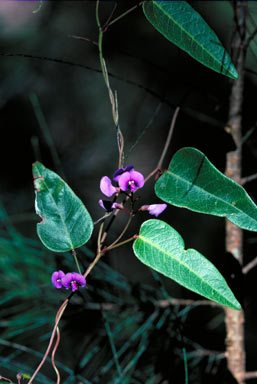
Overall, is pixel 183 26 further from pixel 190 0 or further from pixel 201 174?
pixel 190 0

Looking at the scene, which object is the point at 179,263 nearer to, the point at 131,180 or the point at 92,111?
the point at 131,180

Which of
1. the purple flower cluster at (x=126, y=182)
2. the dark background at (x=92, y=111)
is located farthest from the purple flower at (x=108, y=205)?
the dark background at (x=92, y=111)

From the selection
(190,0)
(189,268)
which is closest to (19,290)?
(189,268)

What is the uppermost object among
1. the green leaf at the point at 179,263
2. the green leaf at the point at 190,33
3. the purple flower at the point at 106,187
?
the green leaf at the point at 190,33

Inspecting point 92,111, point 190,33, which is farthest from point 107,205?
point 92,111

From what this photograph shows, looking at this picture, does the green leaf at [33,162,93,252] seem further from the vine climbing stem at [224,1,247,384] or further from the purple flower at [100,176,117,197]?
the vine climbing stem at [224,1,247,384]

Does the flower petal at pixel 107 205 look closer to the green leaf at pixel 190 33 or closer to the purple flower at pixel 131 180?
the purple flower at pixel 131 180

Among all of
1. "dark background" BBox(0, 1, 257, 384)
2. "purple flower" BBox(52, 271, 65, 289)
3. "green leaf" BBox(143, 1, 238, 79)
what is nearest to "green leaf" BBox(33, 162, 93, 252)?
"purple flower" BBox(52, 271, 65, 289)
